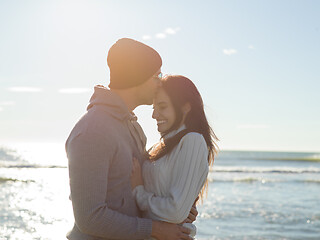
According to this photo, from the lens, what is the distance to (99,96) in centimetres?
263

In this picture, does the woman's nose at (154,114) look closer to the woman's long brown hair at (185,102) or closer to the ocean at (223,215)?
the woman's long brown hair at (185,102)

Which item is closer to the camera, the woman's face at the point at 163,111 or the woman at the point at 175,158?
the woman at the point at 175,158

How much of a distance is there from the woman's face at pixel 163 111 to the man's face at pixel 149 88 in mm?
247

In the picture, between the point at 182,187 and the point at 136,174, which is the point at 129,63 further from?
the point at 182,187

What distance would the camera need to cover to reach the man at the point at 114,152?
90.3 inches

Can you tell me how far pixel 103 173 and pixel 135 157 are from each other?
18.1 inches

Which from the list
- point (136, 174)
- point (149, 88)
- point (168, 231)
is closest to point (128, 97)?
point (149, 88)

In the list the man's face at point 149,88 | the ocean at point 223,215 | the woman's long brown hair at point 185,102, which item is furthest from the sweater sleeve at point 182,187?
the ocean at point 223,215

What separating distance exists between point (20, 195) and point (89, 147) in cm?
1307

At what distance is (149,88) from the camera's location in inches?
111

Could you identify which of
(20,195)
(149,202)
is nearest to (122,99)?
(149,202)

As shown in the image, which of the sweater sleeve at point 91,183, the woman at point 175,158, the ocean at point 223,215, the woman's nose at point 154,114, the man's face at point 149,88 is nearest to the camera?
the sweater sleeve at point 91,183

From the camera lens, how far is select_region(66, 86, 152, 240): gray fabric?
2287 millimetres

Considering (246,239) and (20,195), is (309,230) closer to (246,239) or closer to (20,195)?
(246,239)
